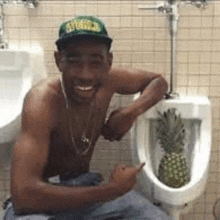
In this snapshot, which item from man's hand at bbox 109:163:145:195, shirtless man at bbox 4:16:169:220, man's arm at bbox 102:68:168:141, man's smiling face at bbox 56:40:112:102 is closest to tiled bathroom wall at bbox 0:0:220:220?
man's arm at bbox 102:68:168:141

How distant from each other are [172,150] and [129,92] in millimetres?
265

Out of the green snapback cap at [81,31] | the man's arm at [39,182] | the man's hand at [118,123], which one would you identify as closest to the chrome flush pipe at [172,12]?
the man's hand at [118,123]

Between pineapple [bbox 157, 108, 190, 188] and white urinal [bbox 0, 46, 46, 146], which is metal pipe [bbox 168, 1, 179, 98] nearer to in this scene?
pineapple [bbox 157, 108, 190, 188]

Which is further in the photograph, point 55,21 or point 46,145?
point 55,21

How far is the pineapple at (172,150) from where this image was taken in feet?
4.51

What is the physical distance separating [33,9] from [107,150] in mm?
705

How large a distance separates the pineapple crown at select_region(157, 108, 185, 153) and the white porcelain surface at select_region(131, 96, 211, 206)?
0.05 meters

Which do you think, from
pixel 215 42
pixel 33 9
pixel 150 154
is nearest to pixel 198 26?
pixel 215 42

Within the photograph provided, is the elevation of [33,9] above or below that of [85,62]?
above

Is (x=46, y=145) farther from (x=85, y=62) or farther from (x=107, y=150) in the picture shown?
(x=107, y=150)

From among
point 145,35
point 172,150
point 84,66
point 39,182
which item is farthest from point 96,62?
point 145,35

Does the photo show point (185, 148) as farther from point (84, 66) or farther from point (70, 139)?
point (84, 66)

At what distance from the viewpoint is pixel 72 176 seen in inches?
50.6

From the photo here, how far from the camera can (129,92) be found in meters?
1.45
